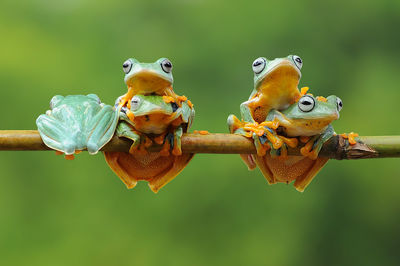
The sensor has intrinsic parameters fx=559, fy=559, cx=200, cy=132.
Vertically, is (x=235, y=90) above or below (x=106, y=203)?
above

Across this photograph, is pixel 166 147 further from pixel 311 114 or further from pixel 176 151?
pixel 311 114

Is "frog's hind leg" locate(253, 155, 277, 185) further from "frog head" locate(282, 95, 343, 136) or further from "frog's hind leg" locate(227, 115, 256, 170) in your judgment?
"frog head" locate(282, 95, 343, 136)

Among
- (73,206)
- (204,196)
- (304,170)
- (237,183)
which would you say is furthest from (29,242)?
(304,170)

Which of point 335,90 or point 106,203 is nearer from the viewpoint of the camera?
point 106,203

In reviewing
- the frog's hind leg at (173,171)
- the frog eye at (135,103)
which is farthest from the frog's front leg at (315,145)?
the frog eye at (135,103)

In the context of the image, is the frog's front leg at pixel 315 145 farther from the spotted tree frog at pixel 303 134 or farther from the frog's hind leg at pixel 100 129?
the frog's hind leg at pixel 100 129

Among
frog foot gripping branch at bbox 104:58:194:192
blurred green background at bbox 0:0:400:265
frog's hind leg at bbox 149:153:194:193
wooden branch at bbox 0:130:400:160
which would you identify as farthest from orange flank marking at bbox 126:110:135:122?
blurred green background at bbox 0:0:400:265
